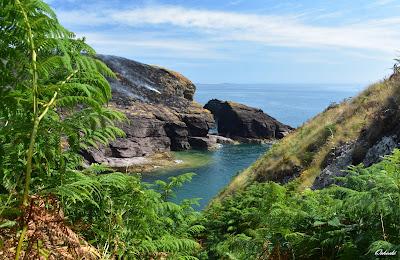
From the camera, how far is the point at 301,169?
52.9 feet

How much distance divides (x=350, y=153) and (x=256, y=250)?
27.9ft

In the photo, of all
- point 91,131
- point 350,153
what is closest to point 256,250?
point 91,131

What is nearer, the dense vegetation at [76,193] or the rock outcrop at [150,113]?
the dense vegetation at [76,193]

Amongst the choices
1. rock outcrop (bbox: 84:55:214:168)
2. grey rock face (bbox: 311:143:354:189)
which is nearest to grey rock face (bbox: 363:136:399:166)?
grey rock face (bbox: 311:143:354:189)

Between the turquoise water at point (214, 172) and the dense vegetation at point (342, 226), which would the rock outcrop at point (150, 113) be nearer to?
the turquoise water at point (214, 172)

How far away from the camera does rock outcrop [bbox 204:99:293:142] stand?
86.4 meters

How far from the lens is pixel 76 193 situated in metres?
3.68

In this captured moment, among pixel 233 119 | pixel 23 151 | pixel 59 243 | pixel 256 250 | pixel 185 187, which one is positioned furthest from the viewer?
pixel 233 119

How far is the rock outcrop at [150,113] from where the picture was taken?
210ft

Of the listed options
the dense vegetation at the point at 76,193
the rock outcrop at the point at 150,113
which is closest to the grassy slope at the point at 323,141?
the dense vegetation at the point at 76,193

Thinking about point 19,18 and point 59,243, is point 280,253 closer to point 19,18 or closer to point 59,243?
point 59,243

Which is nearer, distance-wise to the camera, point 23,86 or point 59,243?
point 59,243

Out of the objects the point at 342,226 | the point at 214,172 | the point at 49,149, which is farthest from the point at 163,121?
the point at 49,149

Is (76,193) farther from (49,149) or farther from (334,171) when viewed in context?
(334,171)
